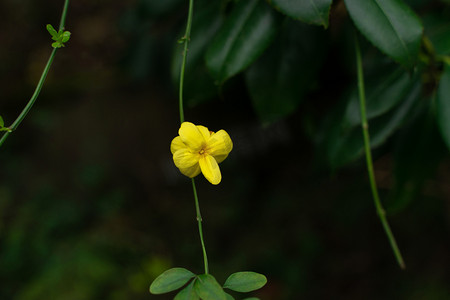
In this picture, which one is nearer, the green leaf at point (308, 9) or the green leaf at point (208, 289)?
the green leaf at point (208, 289)

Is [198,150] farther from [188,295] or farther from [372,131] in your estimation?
[372,131]

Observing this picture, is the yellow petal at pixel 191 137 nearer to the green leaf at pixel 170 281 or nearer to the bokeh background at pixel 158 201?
the green leaf at pixel 170 281

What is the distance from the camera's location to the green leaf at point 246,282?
0.54 meters

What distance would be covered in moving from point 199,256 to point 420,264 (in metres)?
1.04

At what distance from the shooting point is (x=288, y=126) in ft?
7.88

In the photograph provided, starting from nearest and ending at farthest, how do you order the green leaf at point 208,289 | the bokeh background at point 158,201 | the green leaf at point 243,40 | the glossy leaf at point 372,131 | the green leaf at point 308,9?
the green leaf at point 208,289 → the green leaf at point 308,9 → the green leaf at point 243,40 → the glossy leaf at point 372,131 → the bokeh background at point 158,201

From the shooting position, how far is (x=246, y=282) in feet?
1.80

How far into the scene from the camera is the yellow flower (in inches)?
23.2

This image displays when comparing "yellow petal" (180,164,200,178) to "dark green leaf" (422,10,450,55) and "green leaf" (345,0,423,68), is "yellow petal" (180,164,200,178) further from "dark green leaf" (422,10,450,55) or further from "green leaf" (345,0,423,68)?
"dark green leaf" (422,10,450,55)

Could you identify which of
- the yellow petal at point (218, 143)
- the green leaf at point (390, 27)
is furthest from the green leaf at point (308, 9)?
the yellow petal at point (218, 143)

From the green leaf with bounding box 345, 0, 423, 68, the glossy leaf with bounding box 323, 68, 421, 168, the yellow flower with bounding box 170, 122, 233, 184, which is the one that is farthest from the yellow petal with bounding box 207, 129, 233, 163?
the glossy leaf with bounding box 323, 68, 421, 168

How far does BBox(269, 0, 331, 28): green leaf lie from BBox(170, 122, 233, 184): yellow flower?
0.78 ft

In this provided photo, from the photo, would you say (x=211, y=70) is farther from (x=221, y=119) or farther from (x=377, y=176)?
(x=377, y=176)

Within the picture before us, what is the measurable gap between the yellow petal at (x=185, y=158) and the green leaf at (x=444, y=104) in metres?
0.49
